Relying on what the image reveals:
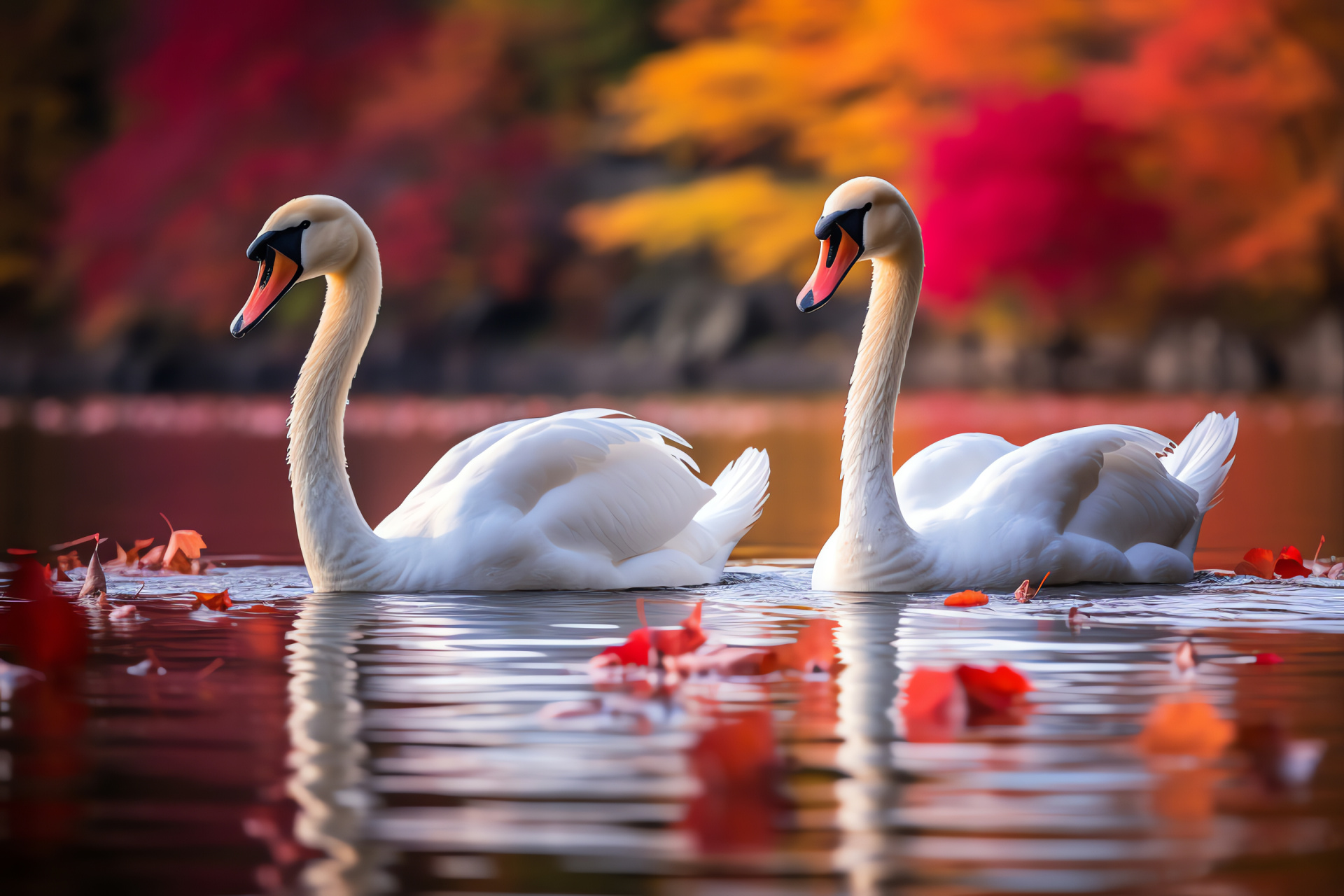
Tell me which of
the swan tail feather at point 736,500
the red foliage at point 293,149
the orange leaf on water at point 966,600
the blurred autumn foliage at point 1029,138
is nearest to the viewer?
the orange leaf on water at point 966,600

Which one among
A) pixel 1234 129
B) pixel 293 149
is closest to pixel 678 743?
pixel 1234 129

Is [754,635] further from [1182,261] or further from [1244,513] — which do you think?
[1182,261]


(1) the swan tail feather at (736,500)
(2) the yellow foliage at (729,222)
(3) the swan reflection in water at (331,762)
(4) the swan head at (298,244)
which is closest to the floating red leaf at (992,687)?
(3) the swan reflection in water at (331,762)

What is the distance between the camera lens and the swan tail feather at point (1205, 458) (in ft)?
21.6

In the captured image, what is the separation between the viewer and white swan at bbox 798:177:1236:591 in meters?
5.49

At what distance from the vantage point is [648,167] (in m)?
33.3

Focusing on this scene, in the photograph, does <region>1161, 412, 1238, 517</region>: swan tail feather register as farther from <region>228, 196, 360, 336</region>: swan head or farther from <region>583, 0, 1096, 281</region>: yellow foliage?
<region>583, 0, 1096, 281</region>: yellow foliage

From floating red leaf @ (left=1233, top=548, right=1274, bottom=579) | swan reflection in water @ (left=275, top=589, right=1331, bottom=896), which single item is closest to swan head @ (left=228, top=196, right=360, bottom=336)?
swan reflection in water @ (left=275, top=589, right=1331, bottom=896)

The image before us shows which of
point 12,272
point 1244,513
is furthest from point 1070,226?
point 1244,513

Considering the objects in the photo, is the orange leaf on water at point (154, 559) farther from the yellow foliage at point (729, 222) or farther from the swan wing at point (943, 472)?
the yellow foliage at point (729, 222)

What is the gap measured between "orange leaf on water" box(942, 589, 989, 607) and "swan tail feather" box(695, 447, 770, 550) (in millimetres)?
1224

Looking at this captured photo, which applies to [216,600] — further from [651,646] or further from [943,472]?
[943,472]

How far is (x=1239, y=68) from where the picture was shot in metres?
27.0

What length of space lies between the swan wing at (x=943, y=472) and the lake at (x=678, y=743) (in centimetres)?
53
